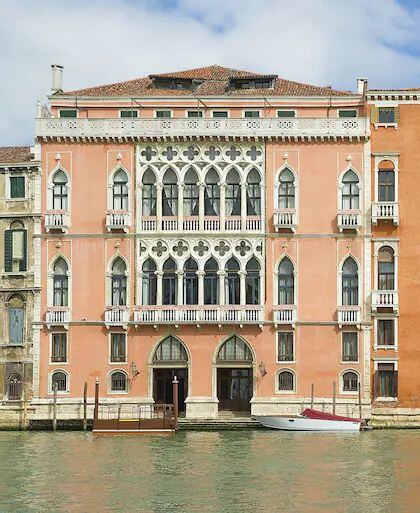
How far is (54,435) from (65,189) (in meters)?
7.74

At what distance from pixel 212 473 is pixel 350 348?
1210 cm

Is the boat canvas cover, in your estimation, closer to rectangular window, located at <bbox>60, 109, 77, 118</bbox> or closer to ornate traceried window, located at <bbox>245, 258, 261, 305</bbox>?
ornate traceried window, located at <bbox>245, 258, 261, 305</bbox>

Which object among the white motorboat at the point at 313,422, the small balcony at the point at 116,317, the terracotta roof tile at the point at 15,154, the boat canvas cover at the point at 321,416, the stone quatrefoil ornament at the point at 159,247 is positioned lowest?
the white motorboat at the point at 313,422

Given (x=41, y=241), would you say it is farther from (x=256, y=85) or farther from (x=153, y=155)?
(x=256, y=85)

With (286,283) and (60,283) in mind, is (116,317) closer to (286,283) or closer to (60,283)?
(60,283)

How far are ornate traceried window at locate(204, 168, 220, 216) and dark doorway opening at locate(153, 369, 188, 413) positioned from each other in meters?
4.89

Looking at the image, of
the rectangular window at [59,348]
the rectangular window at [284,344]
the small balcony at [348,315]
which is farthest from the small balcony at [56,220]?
the small balcony at [348,315]

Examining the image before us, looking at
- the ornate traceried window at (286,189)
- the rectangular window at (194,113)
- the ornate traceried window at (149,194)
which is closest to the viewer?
the ornate traceried window at (286,189)

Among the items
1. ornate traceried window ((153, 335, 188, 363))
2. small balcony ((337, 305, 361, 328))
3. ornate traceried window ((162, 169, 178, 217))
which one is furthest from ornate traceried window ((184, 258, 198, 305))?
small balcony ((337, 305, 361, 328))

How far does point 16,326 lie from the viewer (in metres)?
38.3

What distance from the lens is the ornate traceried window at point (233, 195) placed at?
38344 millimetres

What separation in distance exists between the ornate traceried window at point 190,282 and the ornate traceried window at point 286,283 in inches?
99.1

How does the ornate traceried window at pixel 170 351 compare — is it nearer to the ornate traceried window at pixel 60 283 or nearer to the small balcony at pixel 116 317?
the small balcony at pixel 116 317

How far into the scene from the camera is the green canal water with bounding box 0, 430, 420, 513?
899 inches
